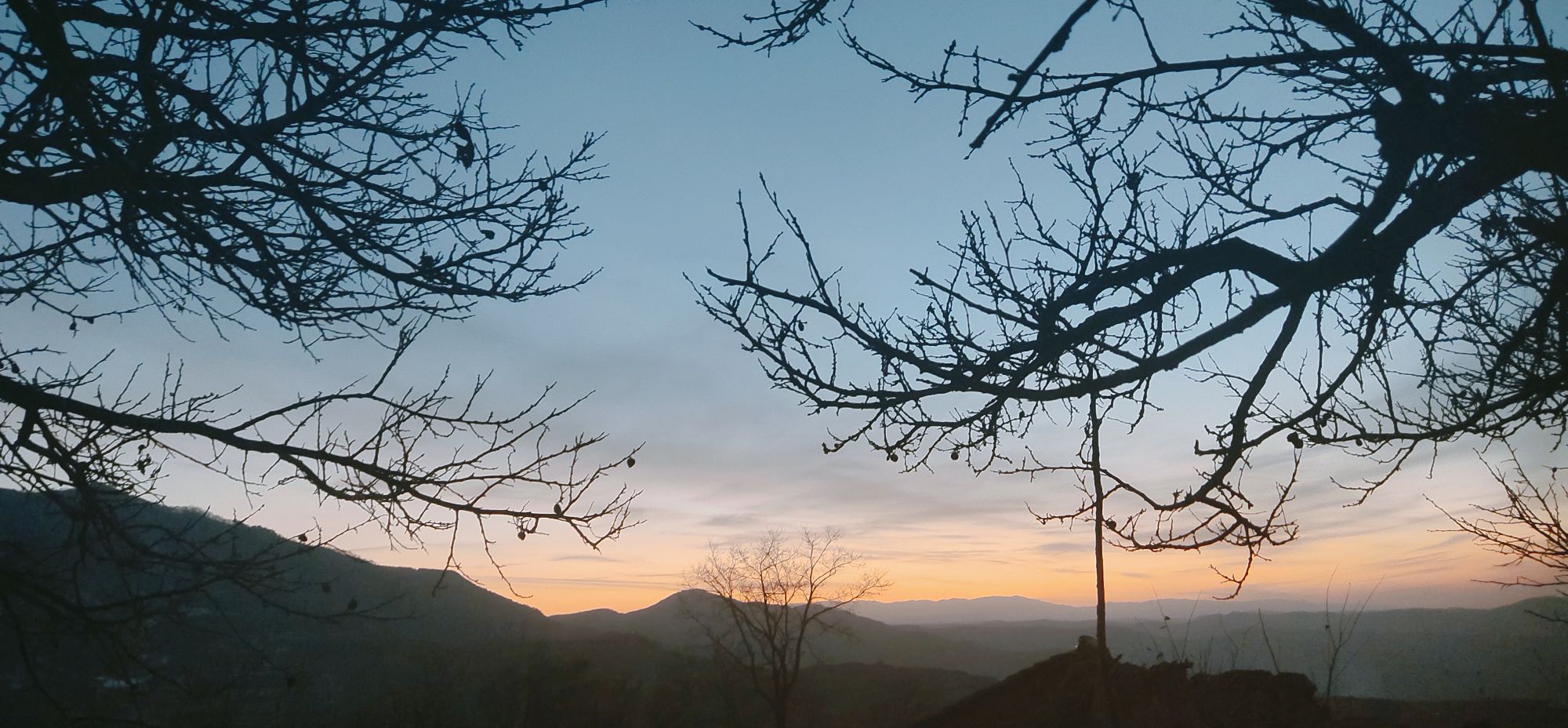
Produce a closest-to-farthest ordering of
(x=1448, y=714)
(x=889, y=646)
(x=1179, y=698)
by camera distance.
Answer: (x=1179, y=698) → (x=1448, y=714) → (x=889, y=646)

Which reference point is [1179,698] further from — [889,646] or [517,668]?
[889,646]

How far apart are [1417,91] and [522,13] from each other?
12.8 ft

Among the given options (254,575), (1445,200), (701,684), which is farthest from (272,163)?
(701,684)

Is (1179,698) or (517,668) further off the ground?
(1179,698)

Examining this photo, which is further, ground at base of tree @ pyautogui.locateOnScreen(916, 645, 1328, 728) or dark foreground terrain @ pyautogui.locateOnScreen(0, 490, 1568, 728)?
ground at base of tree @ pyautogui.locateOnScreen(916, 645, 1328, 728)

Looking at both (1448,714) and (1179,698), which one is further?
(1448,714)

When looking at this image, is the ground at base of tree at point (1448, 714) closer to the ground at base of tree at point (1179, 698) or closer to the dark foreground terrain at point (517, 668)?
the dark foreground terrain at point (517, 668)

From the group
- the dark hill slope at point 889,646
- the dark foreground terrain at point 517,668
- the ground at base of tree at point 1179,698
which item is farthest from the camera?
the dark hill slope at point 889,646

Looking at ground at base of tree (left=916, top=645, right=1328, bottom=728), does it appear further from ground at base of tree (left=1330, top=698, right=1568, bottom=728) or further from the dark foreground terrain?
ground at base of tree (left=1330, top=698, right=1568, bottom=728)

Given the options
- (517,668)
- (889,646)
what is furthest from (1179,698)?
(889,646)

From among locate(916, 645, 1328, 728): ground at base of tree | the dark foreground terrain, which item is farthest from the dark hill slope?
locate(916, 645, 1328, 728): ground at base of tree

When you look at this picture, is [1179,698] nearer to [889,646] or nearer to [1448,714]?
[1448,714]

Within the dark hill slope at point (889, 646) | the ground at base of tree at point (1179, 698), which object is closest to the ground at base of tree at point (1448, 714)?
the ground at base of tree at point (1179, 698)

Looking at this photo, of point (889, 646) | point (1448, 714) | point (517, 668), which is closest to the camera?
point (1448, 714)
